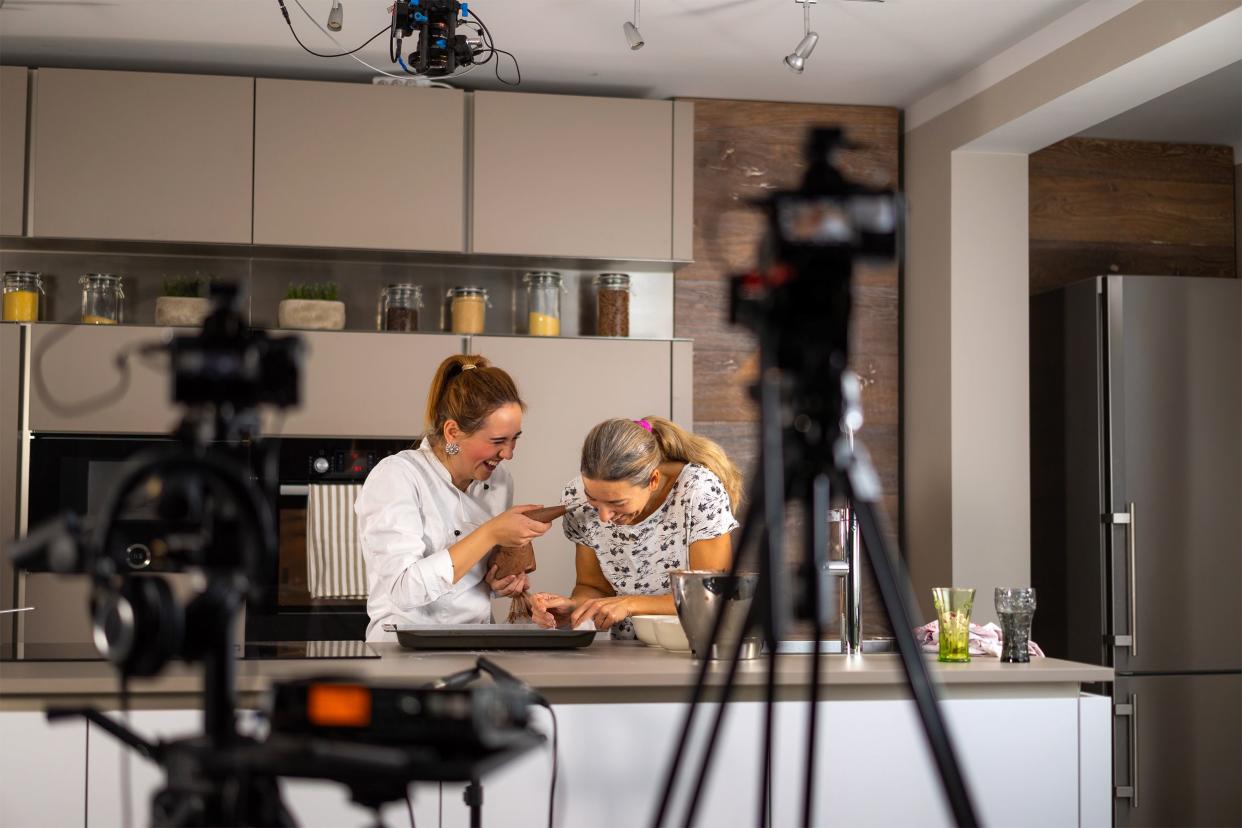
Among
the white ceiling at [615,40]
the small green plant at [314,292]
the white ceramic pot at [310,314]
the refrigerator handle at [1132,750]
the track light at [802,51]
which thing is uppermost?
the white ceiling at [615,40]

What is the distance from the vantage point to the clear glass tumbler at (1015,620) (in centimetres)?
231

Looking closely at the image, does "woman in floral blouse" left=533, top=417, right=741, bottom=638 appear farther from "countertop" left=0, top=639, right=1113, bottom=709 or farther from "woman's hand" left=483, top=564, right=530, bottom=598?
"countertop" left=0, top=639, right=1113, bottom=709

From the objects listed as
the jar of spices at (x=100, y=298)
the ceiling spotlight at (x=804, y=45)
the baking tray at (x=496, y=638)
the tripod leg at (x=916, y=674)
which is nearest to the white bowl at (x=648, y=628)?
the baking tray at (x=496, y=638)

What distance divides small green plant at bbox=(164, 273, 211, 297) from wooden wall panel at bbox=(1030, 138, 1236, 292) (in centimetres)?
300

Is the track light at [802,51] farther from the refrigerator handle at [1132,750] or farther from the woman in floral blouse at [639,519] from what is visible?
the refrigerator handle at [1132,750]

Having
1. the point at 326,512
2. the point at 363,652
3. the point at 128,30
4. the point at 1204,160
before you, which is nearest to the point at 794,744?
the point at 363,652

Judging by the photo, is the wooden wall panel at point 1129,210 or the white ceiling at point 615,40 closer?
the white ceiling at point 615,40

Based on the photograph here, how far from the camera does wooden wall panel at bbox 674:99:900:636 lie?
436cm

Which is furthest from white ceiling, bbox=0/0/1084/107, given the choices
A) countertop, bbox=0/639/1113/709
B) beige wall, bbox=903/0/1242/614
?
countertop, bbox=0/639/1113/709

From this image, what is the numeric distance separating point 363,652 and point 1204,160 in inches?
157

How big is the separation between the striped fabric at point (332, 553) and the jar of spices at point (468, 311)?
729 mm

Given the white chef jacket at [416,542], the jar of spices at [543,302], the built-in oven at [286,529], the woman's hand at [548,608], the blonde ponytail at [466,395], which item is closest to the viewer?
the white chef jacket at [416,542]

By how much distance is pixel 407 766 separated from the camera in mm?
869

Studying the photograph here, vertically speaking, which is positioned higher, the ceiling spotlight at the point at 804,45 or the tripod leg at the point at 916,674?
the ceiling spotlight at the point at 804,45
